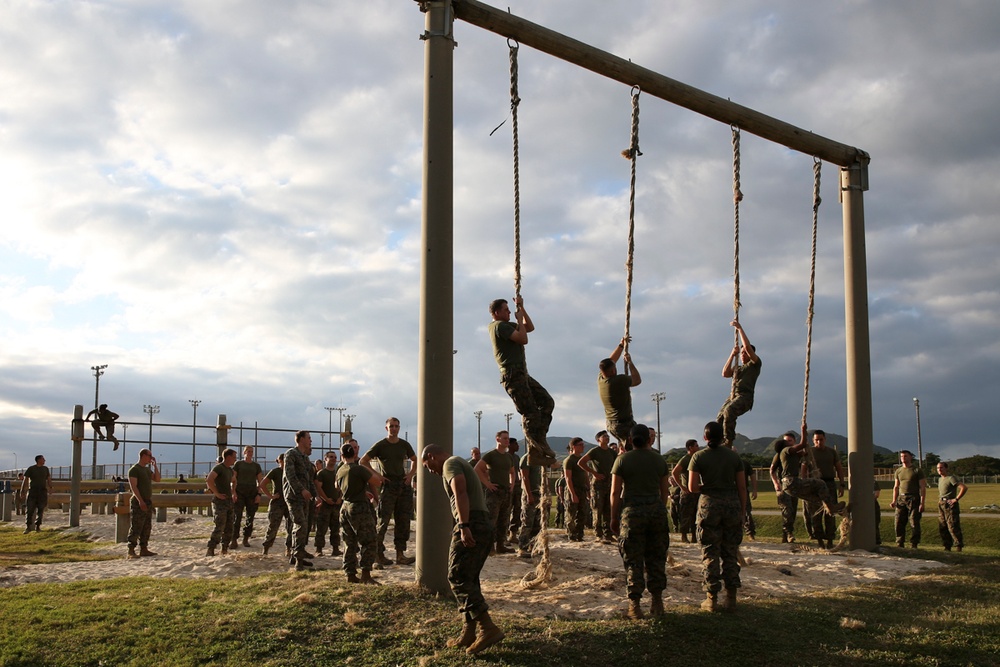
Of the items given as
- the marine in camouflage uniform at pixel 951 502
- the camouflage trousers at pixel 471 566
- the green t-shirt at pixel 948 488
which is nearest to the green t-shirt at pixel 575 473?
the camouflage trousers at pixel 471 566

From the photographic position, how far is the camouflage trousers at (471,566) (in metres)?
7.73

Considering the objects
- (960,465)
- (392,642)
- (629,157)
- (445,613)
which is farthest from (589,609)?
(960,465)

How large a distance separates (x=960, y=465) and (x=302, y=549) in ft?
218

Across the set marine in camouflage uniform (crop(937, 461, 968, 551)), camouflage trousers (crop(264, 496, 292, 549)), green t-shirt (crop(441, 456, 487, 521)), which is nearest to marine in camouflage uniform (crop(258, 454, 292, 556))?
camouflage trousers (crop(264, 496, 292, 549))

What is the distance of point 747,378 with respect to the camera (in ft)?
40.6

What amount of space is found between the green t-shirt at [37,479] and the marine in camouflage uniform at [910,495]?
2030 centimetres

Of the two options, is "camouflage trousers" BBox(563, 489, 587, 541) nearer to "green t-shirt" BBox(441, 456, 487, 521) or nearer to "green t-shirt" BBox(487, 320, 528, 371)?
"green t-shirt" BBox(487, 320, 528, 371)

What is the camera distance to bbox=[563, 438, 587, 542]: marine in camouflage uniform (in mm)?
14741

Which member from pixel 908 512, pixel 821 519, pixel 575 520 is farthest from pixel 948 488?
pixel 575 520

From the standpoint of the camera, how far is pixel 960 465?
66438 mm

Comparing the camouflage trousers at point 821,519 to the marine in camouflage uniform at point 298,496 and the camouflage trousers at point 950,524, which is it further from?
the marine in camouflage uniform at point 298,496

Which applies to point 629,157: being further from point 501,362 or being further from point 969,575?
point 969,575

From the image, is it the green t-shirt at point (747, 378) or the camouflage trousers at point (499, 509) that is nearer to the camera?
the green t-shirt at point (747, 378)

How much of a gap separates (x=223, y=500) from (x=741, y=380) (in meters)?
8.80
